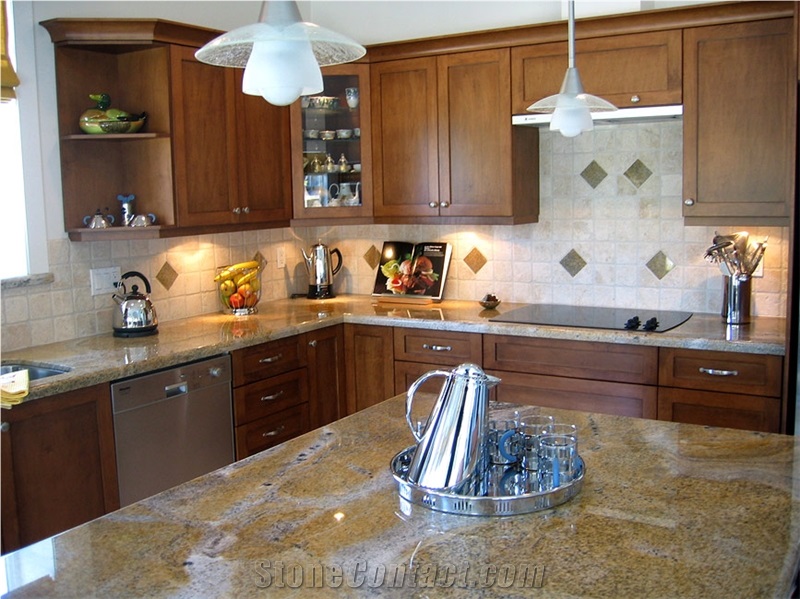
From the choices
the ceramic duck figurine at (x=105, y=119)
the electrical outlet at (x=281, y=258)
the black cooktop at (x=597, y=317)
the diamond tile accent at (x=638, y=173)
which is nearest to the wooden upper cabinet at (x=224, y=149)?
the ceramic duck figurine at (x=105, y=119)

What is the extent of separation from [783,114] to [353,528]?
2.66m

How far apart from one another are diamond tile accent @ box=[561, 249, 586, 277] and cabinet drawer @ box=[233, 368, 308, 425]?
1.41 meters

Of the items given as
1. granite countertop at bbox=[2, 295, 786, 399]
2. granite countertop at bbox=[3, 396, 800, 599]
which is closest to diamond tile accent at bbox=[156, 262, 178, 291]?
granite countertop at bbox=[2, 295, 786, 399]

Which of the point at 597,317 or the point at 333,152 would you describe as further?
the point at 333,152

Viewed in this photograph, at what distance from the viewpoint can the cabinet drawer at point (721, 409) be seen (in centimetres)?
332

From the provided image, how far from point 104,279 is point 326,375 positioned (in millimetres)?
1133

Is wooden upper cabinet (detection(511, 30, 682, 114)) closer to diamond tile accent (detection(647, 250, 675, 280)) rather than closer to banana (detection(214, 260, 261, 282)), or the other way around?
diamond tile accent (detection(647, 250, 675, 280))

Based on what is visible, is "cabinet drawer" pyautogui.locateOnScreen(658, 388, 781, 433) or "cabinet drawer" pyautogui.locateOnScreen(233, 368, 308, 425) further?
"cabinet drawer" pyautogui.locateOnScreen(233, 368, 308, 425)

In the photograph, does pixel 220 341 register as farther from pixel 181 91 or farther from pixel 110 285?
pixel 181 91

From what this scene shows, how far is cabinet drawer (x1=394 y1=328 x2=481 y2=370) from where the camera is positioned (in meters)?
3.94

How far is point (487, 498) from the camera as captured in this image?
171 cm

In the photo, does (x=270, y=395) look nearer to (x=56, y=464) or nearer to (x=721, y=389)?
(x=56, y=464)

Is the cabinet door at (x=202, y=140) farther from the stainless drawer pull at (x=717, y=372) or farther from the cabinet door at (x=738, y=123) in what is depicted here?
the stainless drawer pull at (x=717, y=372)

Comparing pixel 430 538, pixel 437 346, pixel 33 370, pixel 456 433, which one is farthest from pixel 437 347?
pixel 430 538
